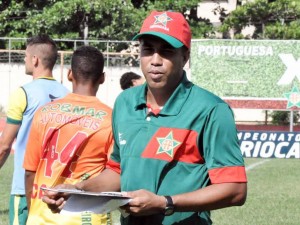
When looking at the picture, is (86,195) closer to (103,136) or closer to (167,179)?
(167,179)

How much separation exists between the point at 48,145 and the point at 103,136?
37cm

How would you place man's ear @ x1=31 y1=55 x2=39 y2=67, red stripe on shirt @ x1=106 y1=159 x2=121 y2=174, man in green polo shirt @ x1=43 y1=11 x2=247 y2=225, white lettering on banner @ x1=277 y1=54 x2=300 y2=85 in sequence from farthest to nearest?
white lettering on banner @ x1=277 y1=54 x2=300 y2=85, man's ear @ x1=31 y1=55 x2=39 y2=67, red stripe on shirt @ x1=106 y1=159 x2=121 y2=174, man in green polo shirt @ x1=43 y1=11 x2=247 y2=225

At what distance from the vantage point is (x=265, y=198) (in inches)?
604

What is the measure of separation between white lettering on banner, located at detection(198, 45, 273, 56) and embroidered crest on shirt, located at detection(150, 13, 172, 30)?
25.0 m

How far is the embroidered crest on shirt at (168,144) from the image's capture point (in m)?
4.36

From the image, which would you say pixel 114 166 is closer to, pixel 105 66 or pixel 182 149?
pixel 182 149

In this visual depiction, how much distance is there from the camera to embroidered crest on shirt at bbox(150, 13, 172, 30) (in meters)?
4.39

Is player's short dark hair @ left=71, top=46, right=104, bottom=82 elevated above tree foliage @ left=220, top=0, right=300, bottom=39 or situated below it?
above

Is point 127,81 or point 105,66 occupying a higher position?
point 127,81

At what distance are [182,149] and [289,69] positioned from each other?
25706 millimetres

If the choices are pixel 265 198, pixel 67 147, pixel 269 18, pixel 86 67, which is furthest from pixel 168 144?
pixel 269 18

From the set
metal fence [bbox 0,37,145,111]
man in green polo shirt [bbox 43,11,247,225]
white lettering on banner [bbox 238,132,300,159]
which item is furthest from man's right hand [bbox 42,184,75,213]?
metal fence [bbox 0,37,145,111]

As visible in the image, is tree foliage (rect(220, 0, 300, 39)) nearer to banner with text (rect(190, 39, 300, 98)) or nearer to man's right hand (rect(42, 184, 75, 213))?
banner with text (rect(190, 39, 300, 98))

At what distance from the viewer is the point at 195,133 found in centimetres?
435
